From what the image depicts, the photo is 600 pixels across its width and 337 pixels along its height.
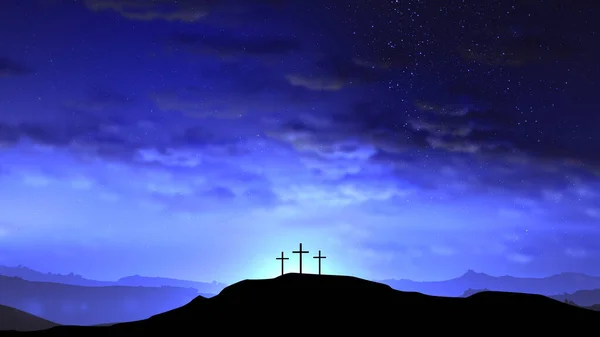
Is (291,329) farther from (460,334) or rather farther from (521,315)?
(521,315)

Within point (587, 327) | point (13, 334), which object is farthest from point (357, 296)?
point (13, 334)

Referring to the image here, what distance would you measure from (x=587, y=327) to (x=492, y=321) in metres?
6.94

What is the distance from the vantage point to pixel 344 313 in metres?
51.9

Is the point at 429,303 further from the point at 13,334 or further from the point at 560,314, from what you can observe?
the point at 13,334

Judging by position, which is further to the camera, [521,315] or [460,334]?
[521,315]

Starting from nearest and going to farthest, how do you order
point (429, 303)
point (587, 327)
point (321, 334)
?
point (321, 334) < point (587, 327) < point (429, 303)

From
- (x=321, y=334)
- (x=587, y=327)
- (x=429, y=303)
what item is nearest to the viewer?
(x=321, y=334)

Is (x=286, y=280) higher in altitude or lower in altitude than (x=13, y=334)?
higher

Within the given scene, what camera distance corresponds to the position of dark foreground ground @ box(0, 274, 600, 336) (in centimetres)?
5034

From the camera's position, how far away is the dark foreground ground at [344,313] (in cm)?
5034

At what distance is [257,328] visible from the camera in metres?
49.9

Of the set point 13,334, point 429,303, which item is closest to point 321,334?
point 429,303

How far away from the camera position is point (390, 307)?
54062 millimetres

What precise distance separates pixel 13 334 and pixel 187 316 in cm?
1556
